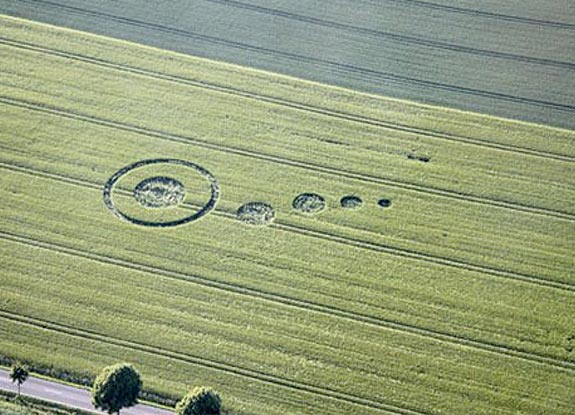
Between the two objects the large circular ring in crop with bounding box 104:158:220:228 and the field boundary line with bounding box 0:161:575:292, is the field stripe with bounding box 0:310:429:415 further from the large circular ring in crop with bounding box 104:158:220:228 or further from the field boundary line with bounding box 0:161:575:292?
the field boundary line with bounding box 0:161:575:292

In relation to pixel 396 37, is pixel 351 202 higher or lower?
lower

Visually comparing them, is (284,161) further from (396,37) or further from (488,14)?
(488,14)

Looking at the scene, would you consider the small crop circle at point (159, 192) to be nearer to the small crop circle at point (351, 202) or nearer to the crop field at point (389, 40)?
the small crop circle at point (351, 202)

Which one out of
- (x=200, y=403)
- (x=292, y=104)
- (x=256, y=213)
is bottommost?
(x=200, y=403)

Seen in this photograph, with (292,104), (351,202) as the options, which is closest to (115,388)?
(351,202)

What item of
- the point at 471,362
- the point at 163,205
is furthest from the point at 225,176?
the point at 471,362

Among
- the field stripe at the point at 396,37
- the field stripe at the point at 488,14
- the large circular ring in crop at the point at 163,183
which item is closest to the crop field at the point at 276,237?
the large circular ring in crop at the point at 163,183
